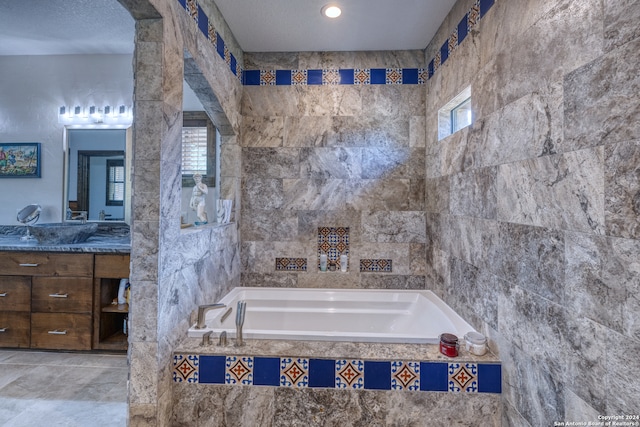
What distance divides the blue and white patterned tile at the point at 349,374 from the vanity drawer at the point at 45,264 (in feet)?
7.35

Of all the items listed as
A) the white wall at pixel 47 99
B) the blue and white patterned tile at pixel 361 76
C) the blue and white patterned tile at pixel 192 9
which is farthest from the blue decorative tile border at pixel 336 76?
the white wall at pixel 47 99

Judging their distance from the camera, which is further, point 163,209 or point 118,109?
point 118,109

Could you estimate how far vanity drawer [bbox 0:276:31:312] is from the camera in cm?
254

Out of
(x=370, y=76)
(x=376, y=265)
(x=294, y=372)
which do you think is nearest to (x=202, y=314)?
(x=294, y=372)

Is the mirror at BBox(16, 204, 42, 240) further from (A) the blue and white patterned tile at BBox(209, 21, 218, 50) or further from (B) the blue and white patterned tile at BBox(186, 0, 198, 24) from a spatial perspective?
(B) the blue and white patterned tile at BBox(186, 0, 198, 24)

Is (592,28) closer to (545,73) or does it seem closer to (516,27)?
(545,73)

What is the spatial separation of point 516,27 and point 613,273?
117cm

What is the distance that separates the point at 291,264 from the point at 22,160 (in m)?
2.93

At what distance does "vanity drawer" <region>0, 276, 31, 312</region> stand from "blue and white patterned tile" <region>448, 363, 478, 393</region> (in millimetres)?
3260

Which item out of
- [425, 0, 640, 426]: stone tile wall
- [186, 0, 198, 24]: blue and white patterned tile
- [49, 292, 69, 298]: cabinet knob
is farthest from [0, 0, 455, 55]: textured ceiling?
[49, 292, 69, 298]: cabinet knob

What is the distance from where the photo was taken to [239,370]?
1.59 metres

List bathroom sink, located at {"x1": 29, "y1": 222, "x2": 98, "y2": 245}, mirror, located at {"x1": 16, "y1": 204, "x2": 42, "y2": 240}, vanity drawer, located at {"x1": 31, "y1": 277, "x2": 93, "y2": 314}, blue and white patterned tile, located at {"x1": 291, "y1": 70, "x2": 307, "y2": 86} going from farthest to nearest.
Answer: mirror, located at {"x1": 16, "y1": 204, "x2": 42, "y2": 240}
blue and white patterned tile, located at {"x1": 291, "y1": 70, "x2": 307, "y2": 86}
bathroom sink, located at {"x1": 29, "y1": 222, "x2": 98, "y2": 245}
vanity drawer, located at {"x1": 31, "y1": 277, "x2": 93, "y2": 314}

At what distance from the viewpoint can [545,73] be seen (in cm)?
124

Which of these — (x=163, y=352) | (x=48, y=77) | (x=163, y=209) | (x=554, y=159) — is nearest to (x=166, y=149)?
(x=163, y=209)
